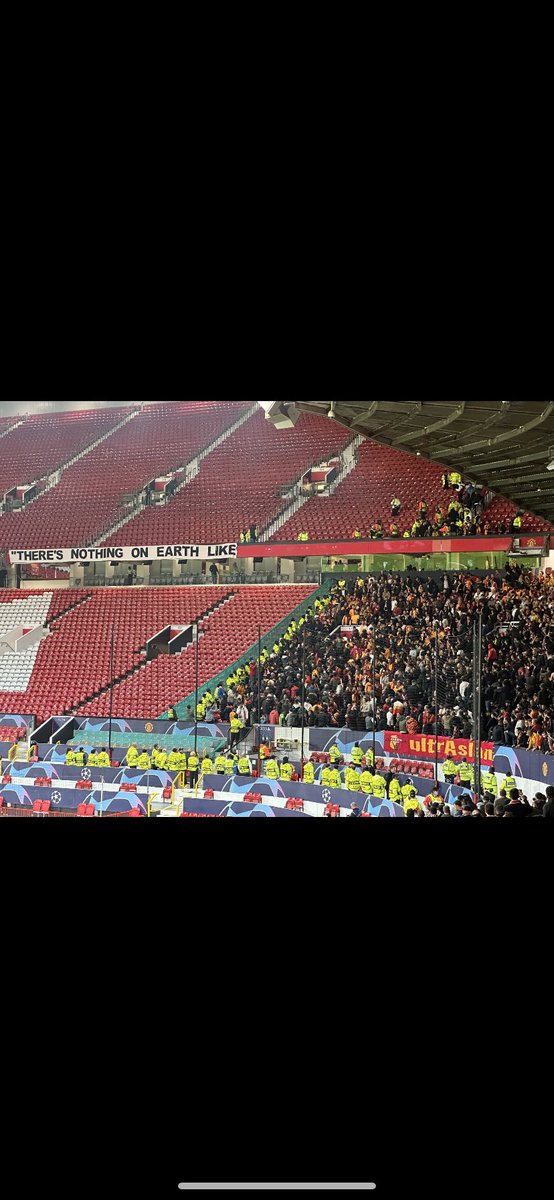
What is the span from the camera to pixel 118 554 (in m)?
13.8

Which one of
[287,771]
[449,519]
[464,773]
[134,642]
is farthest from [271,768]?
[449,519]

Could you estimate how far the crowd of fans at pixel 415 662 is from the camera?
32.8 ft

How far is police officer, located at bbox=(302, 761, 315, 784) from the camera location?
9891 mm

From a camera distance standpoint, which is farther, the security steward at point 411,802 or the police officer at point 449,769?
the police officer at point 449,769

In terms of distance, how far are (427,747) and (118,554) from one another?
607 centimetres

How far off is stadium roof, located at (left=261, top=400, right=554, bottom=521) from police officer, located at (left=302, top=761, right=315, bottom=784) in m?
3.94

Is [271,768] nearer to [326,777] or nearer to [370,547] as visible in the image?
[326,777]

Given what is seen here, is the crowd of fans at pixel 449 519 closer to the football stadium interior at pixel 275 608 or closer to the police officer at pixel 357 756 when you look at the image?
the football stadium interior at pixel 275 608

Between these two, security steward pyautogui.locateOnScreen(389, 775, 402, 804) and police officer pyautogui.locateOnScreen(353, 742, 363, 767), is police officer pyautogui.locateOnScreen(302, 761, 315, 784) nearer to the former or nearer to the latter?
police officer pyautogui.locateOnScreen(353, 742, 363, 767)

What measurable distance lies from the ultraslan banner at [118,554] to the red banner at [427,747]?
14.2ft

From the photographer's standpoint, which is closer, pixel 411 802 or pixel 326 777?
pixel 411 802

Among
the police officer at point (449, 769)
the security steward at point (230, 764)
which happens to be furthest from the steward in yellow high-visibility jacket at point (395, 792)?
the security steward at point (230, 764)
